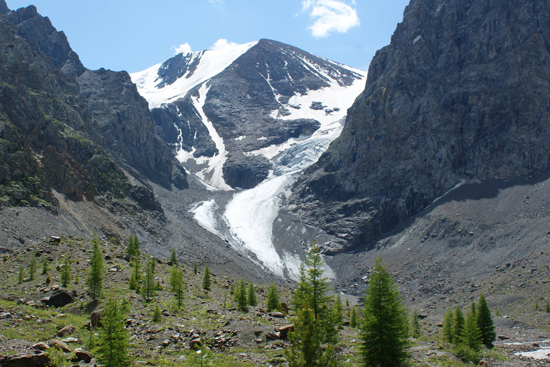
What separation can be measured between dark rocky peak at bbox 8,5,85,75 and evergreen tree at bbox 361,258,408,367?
592 ft

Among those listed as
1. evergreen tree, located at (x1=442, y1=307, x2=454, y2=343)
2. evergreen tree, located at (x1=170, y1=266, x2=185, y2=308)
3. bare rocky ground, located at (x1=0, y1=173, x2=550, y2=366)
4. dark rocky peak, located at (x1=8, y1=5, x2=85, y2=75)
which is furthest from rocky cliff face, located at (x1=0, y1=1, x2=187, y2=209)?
evergreen tree, located at (x1=442, y1=307, x2=454, y2=343)

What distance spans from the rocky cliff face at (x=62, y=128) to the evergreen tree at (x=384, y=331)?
5343cm

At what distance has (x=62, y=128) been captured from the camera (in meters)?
96.1

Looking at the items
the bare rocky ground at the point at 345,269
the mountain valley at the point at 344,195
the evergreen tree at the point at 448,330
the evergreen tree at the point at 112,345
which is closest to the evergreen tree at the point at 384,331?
the bare rocky ground at the point at 345,269

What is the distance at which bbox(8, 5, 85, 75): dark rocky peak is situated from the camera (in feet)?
551

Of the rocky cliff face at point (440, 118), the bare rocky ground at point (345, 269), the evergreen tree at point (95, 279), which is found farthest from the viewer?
the rocky cliff face at point (440, 118)

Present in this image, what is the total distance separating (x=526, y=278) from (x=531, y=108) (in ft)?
244

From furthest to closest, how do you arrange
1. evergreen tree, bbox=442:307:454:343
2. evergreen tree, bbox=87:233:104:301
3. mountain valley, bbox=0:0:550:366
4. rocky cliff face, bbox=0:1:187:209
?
rocky cliff face, bbox=0:1:187:209 → mountain valley, bbox=0:0:550:366 → evergreen tree, bbox=442:307:454:343 → evergreen tree, bbox=87:233:104:301

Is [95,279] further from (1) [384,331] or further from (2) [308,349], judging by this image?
(1) [384,331]

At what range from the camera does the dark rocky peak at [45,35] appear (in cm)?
16800

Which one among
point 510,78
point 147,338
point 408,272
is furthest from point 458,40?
point 147,338

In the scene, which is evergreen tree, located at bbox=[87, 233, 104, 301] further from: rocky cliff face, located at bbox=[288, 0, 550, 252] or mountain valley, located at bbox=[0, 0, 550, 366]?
rocky cliff face, located at bbox=[288, 0, 550, 252]

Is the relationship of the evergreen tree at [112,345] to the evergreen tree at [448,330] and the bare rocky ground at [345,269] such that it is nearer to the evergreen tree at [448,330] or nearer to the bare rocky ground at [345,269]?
the bare rocky ground at [345,269]

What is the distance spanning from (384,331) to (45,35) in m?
201
